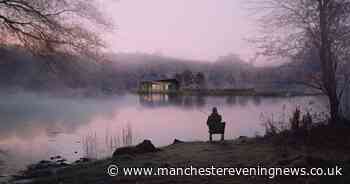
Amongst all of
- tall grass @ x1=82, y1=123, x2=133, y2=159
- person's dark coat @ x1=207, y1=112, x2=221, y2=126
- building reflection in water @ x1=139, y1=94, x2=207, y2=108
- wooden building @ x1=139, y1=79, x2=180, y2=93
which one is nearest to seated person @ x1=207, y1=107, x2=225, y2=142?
person's dark coat @ x1=207, y1=112, x2=221, y2=126

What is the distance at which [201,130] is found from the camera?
31219 mm

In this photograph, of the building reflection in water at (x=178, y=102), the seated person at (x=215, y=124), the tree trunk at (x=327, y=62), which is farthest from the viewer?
the building reflection in water at (x=178, y=102)

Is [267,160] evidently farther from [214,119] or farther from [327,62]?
[214,119]

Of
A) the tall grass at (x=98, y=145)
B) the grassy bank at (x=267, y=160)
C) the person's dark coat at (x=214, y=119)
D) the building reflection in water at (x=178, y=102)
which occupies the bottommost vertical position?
the building reflection in water at (x=178, y=102)

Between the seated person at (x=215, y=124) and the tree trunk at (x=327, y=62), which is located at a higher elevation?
the tree trunk at (x=327, y=62)

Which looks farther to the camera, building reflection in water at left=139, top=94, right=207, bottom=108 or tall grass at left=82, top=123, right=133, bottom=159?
building reflection in water at left=139, top=94, right=207, bottom=108

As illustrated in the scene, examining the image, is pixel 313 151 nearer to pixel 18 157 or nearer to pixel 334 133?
pixel 334 133

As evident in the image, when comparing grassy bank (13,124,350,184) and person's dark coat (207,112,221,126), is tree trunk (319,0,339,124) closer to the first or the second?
grassy bank (13,124,350,184)

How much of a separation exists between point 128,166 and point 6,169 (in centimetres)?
979

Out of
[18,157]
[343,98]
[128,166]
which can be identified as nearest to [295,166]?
[128,166]

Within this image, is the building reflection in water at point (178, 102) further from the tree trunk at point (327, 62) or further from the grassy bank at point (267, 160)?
the grassy bank at point (267, 160)

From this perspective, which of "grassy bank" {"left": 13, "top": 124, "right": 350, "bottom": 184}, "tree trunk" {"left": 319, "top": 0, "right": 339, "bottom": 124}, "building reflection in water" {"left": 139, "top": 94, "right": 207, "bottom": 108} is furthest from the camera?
"building reflection in water" {"left": 139, "top": 94, "right": 207, "bottom": 108}

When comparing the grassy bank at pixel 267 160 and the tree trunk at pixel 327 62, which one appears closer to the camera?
the grassy bank at pixel 267 160

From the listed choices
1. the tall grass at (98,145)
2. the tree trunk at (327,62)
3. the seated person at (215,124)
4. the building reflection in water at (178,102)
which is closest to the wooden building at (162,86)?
the building reflection in water at (178,102)
